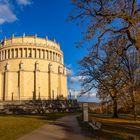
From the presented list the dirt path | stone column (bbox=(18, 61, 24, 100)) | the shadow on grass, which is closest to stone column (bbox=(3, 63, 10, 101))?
stone column (bbox=(18, 61, 24, 100))

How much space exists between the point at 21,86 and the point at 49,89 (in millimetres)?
9978

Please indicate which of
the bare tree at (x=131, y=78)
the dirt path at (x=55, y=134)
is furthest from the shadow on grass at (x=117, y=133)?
the bare tree at (x=131, y=78)

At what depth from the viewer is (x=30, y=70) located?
3745 inches

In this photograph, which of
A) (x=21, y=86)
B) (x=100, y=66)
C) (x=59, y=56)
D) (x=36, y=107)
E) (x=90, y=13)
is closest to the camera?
(x=90, y=13)

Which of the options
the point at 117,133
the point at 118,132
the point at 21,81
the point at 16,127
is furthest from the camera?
the point at 21,81

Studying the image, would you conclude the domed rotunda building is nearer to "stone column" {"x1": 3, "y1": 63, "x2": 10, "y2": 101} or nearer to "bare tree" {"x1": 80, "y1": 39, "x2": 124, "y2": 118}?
"stone column" {"x1": 3, "y1": 63, "x2": 10, "y2": 101}

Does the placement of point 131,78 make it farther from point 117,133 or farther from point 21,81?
point 21,81

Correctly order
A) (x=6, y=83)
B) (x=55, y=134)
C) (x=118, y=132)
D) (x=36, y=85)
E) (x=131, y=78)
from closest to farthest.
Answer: (x=55, y=134) < (x=118, y=132) < (x=131, y=78) < (x=6, y=83) < (x=36, y=85)

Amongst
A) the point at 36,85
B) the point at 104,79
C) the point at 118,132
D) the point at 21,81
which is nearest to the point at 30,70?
the point at 21,81

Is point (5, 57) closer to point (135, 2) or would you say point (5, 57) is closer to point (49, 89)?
point (49, 89)

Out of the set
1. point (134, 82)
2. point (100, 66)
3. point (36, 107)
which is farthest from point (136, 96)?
point (36, 107)

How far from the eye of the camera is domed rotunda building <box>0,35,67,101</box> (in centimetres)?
9194

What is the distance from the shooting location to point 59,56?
106938mm

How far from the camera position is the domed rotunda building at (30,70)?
91.9 meters
